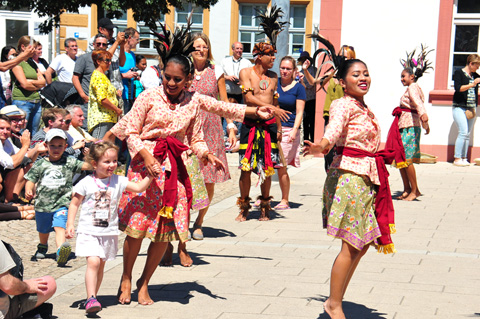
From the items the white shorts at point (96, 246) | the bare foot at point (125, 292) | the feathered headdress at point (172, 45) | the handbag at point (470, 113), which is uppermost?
the feathered headdress at point (172, 45)

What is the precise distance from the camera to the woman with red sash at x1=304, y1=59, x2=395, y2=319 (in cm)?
510

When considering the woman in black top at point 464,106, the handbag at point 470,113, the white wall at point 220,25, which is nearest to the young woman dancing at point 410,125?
the woman in black top at point 464,106

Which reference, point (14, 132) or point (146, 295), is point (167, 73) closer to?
point (146, 295)

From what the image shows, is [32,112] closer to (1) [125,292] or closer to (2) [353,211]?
(1) [125,292]

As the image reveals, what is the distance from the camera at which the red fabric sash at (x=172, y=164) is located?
540cm

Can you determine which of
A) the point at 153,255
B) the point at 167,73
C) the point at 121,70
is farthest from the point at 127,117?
the point at 121,70

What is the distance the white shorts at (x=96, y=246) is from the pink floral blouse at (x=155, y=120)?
629 mm

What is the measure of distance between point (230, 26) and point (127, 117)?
2332 centimetres

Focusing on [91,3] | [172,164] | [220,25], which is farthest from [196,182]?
[220,25]

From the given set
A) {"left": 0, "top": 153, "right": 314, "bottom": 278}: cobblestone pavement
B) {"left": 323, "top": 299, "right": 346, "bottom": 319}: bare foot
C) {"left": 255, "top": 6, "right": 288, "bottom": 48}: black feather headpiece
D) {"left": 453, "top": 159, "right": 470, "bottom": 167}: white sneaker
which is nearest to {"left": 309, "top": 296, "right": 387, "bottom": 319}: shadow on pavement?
{"left": 323, "top": 299, "right": 346, "bottom": 319}: bare foot

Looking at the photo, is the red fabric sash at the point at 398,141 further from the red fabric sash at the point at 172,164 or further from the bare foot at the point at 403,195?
the red fabric sash at the point at 172,164

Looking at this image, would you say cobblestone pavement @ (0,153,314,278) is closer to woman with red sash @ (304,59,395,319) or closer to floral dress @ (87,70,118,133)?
floral dress @ (87,70,118,133)

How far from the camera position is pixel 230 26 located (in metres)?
28.4

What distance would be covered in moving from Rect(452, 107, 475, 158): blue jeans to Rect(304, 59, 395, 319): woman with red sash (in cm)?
993
